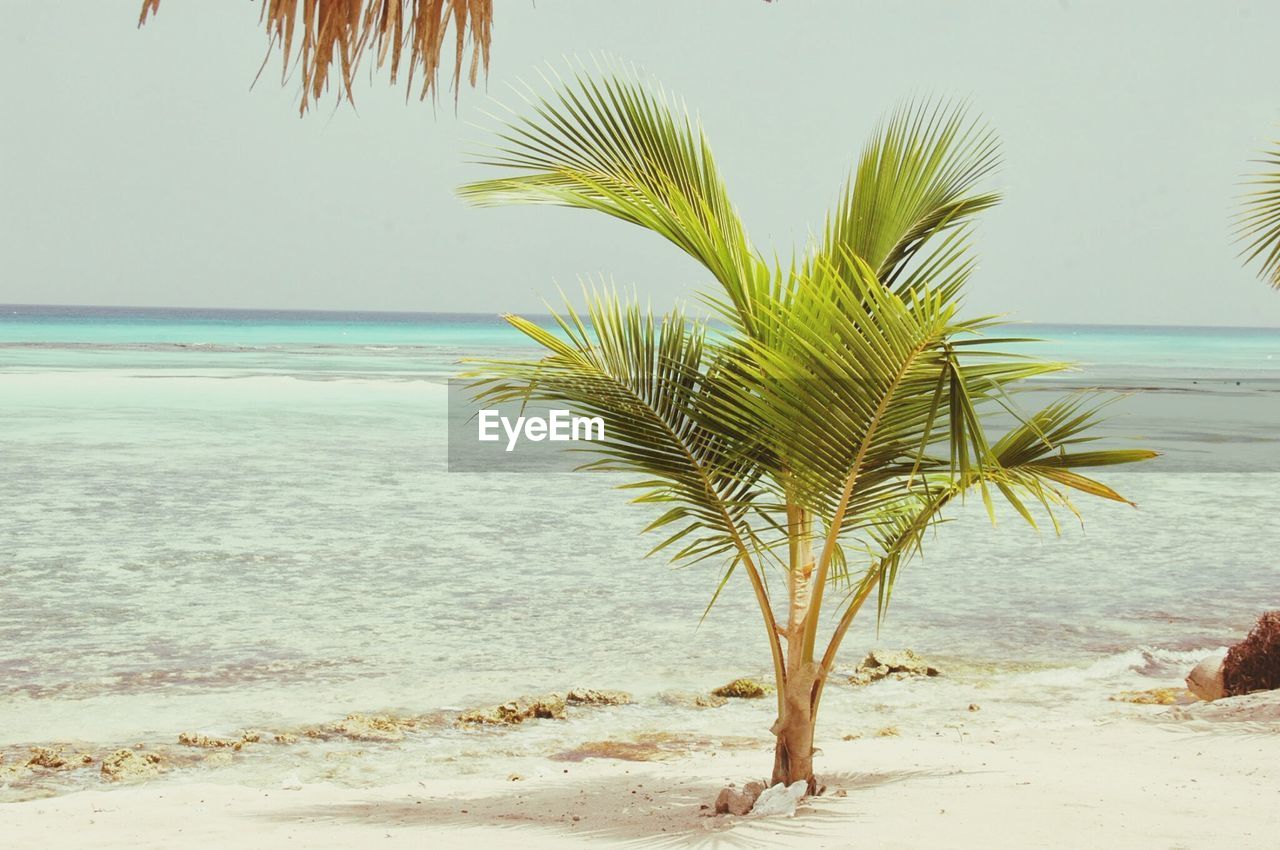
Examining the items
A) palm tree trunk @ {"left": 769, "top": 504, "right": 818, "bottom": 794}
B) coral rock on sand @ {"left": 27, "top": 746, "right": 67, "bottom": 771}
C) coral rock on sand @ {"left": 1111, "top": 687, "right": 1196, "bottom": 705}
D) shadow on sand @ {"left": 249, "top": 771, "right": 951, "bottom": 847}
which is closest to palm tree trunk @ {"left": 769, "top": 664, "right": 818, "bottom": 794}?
palm tree trunk @ {"left": 769, "top": 504, "right": 818, "bottom": 794}

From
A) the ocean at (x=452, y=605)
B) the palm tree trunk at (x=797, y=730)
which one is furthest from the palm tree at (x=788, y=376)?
the ocean at (x=452, y=605)

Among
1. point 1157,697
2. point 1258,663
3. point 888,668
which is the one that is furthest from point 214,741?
point 1258,663

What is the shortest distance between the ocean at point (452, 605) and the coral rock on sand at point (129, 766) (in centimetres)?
17

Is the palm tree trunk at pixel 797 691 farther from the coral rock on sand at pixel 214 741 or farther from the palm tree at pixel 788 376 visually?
the coral rock on sand at pixel 214 741

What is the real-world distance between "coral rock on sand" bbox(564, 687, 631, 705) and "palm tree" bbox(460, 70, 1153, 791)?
1.87 meters

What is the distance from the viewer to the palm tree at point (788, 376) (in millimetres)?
3711

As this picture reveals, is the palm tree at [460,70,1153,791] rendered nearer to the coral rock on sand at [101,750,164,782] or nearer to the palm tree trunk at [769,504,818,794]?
the palm tree trunk at [769,504,818,794]

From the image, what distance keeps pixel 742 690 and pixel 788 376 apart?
2811 mm

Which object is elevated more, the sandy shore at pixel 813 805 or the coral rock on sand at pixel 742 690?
the sandy shore at pixel 813 805

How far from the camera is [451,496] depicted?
12.8 m

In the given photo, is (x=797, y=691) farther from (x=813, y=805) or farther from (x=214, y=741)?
(x=214, y=741)

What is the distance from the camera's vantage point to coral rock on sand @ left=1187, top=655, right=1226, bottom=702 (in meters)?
5.87

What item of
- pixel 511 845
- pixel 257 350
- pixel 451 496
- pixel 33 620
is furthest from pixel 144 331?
pixel 511 845

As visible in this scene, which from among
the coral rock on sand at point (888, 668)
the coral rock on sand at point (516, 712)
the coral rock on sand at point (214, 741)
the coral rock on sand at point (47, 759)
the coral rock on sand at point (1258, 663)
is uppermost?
the coral rock on sand at point (1258, 663)
